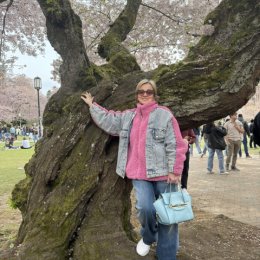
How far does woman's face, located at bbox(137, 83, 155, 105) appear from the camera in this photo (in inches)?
151

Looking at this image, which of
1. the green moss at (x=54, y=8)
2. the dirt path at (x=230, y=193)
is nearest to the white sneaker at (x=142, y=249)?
the green moss at (x=54, y=8)

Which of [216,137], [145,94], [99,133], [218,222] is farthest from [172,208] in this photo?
[216,137]

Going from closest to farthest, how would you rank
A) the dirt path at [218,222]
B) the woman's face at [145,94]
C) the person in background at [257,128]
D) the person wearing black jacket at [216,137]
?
the woman's face at [145,94] < the person in background at [257,128] < the dirt path at [218,222] < the person wearing black jacket at [216,137]

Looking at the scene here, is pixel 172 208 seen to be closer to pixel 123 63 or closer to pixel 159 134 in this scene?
pixel 159 134

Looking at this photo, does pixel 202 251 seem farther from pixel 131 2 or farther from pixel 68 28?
pixel 131 2

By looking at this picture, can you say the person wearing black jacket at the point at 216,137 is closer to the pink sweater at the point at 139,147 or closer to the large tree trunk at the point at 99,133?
the large tree trunk at the point at 99,133

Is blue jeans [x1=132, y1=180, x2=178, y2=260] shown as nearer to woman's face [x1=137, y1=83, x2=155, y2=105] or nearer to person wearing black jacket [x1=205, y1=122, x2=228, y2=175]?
woman's face [x1=137, y1=83, x2=155, y2=105]

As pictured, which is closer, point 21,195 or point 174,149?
point 174,149

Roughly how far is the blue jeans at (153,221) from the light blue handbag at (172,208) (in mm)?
98

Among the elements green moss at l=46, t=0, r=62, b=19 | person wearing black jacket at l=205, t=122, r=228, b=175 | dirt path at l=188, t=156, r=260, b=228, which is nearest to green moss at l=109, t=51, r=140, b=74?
green moss at l=46, t=0, r=62, b=19

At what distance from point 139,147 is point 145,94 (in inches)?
20.5

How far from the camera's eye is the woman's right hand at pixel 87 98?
4.37 m

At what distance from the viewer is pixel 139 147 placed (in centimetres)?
374

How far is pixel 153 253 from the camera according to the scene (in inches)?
160
